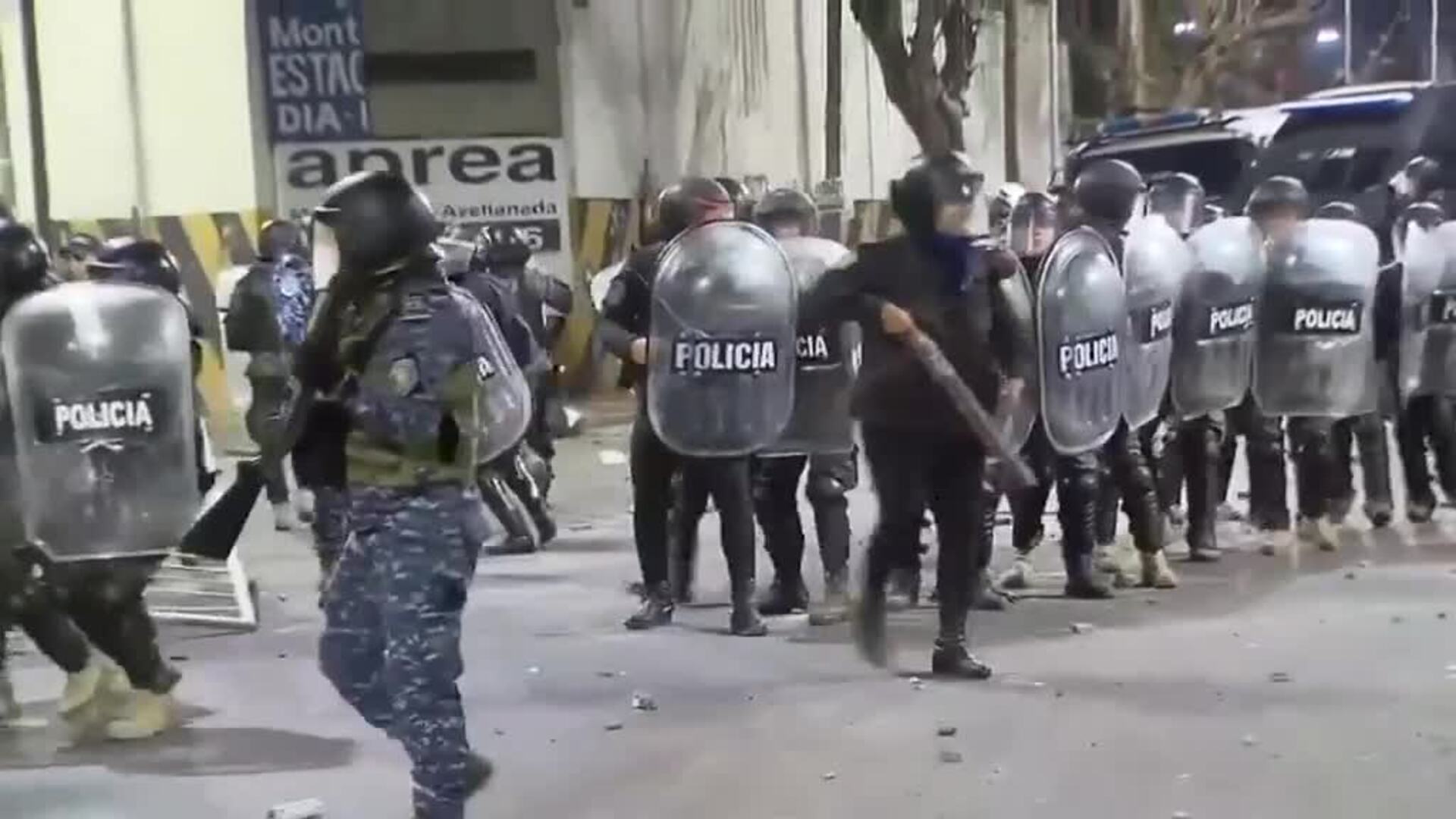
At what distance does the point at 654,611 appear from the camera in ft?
26.1

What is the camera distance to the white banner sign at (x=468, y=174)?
17.5 metres

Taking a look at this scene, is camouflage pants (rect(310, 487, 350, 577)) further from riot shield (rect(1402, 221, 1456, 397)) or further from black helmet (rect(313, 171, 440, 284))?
riot shield (rect(1402, 221, 1456, 397))

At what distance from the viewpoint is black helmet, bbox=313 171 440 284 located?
481 centimetres

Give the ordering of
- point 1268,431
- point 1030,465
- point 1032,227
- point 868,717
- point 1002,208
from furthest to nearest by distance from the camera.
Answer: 1. point 1002,208
2. point 1268,431
3. point 1030,465
4. point 1032,227
5. point 868,717

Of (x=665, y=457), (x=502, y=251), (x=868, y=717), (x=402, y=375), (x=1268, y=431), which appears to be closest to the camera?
(x=402, y=375)

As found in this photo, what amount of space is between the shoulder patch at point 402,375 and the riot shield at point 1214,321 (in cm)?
466

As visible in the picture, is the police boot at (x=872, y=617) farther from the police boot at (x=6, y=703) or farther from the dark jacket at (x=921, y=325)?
the police boot at (x=6, y=703)

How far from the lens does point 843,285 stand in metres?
6.65

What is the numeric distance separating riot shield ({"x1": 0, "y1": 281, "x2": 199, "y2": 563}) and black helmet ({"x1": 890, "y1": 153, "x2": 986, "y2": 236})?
2313mm

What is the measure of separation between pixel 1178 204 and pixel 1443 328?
1.33m

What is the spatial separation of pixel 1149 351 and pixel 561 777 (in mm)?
3456

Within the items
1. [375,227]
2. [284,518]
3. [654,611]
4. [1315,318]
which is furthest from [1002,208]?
[375,227]

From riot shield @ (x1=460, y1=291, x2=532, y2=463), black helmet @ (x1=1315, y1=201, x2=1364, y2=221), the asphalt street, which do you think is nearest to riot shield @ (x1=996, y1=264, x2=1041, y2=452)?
the asphalt street

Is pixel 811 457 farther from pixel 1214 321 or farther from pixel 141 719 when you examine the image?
pixel 141 719
